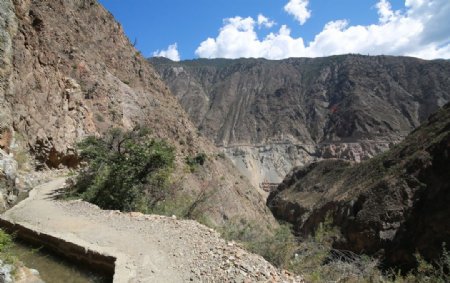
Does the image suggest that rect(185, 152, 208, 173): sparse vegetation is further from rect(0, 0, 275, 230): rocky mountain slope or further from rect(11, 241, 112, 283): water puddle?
rect(11, 241, 112, 283): water puddle

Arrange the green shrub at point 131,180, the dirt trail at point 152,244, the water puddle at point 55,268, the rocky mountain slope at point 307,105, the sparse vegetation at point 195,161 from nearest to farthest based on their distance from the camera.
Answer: the dirt trail at point 152,244 < the water puddle at point 55,268 < the green shrub at point 131,180 < the sparse vegetation at point 195,161 < the rocky mountain slope at point 307,105

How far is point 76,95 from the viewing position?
23.8m

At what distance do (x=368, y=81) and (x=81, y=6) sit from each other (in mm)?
95561

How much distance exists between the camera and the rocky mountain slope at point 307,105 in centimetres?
9069

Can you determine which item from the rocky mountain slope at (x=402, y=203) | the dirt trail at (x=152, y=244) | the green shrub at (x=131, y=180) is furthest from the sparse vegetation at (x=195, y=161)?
the dirt trail at (x=152, y=244)

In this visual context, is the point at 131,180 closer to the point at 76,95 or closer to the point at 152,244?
the point at 152,244

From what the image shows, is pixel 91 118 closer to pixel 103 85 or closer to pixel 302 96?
pixel 103 85

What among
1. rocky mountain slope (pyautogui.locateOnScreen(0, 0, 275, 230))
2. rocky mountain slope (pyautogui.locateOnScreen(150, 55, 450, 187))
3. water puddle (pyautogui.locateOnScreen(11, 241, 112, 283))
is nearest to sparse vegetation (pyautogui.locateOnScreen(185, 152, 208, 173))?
rocky mountain slope (pyautogui.locateOnScreen(0, 0, 275, 230))

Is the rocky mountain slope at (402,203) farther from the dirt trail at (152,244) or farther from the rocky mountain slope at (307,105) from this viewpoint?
the rocky mountain slope at (307,105)

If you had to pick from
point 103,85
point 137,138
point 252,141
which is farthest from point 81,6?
point 252,141

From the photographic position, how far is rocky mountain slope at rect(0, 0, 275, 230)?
17.3m

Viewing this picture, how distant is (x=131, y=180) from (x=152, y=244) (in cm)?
529

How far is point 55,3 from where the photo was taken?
102 ft

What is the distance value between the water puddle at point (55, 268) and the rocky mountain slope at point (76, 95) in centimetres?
387
